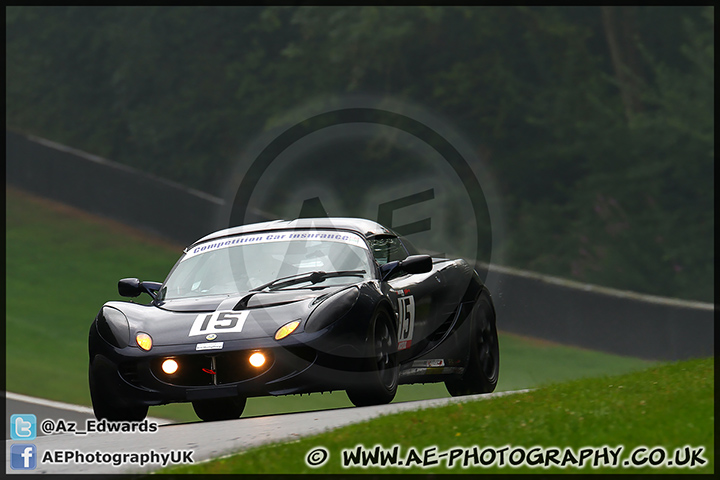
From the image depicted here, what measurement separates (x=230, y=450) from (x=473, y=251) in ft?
73.5

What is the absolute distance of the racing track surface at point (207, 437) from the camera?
6.53 metres

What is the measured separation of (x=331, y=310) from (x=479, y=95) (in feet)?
85.8

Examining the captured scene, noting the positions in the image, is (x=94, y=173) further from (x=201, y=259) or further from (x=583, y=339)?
(x=201, y=259)

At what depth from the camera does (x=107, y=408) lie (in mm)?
8133

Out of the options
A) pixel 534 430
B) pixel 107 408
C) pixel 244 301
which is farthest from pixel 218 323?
pixel 534 430

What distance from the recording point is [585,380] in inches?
376

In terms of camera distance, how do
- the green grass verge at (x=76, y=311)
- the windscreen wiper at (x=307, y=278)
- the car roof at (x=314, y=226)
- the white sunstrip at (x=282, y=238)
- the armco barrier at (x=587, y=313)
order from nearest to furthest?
the windscreen wiper at (x=307, y=278) → the white sunstrip at (x=282, y=238) → the car roof at (x=314, y=226) → the green grass verge at (x=76, y=311) → the armco barrier at (x=587, y=313)

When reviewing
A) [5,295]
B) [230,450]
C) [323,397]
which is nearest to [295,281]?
[230,450]

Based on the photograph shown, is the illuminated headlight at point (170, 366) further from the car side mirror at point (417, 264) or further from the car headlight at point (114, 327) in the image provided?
the car side mirror at point (417, 264)

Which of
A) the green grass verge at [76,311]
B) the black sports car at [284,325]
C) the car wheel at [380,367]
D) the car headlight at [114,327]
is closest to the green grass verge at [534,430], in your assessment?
the car wheel at [380,367]

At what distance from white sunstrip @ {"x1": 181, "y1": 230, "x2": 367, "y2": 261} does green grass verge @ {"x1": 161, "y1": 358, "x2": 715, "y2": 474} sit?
Result: 1.97 metres

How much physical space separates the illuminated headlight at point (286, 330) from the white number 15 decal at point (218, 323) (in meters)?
0.29

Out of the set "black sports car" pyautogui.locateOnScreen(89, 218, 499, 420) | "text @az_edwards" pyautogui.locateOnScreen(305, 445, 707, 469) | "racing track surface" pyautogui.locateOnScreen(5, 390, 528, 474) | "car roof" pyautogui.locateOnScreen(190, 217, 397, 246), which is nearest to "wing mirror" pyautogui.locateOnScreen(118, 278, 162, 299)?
"black sports car" pyautogui.locateOnScreen(89, 218, 499, 420)

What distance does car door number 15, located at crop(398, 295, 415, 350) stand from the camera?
8.78 meters
